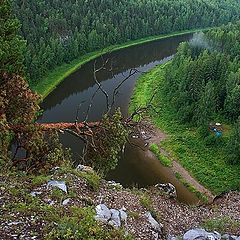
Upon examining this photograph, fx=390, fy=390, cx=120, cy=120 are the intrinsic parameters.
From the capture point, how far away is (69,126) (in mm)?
21297

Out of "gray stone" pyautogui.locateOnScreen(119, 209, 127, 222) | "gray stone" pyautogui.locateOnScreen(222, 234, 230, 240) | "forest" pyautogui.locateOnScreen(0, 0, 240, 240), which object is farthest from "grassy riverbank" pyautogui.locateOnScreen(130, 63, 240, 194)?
"gray stone" pyautogui.locateOnScreen(119, 209, 127, 222)

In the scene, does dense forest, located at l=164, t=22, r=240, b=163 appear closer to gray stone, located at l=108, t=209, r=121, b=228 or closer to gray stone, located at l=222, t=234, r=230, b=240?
gray stone, located at l=222, t=234, r=230, b=240

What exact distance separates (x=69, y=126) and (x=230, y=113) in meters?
33.0

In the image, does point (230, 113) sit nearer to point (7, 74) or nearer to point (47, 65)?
point (47, 65)

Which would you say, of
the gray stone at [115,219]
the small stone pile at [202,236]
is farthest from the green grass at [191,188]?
the gray stone at [115,219]

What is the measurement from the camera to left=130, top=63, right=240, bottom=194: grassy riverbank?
38472mm

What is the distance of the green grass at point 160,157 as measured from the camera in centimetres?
4141

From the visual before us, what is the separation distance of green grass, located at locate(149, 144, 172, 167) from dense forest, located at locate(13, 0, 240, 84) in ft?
72.1

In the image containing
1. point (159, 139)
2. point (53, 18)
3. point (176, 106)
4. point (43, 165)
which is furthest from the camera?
point (53, 18)

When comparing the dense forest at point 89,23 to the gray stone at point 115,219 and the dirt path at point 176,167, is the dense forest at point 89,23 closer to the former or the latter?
the dirt path at point 176,167

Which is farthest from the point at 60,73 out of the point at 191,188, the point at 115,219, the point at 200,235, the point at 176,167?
the point at 200,235

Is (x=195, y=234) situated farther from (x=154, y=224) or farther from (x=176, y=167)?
(x=176, y=167)

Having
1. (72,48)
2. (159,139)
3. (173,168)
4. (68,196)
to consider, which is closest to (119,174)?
(173,168)

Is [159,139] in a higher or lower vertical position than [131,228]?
lower
